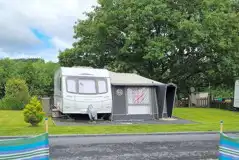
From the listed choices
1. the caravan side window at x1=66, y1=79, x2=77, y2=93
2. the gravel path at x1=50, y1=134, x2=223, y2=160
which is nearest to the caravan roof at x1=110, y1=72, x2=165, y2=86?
the caravan side window at x1=66, y1=79, x2=77, y2=93

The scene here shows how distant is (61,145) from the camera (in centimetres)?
1147

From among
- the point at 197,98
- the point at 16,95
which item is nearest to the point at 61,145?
the point at 16,95

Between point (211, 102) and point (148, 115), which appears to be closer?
point (148, 115)

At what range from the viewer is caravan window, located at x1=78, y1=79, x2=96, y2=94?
1989 centimetres

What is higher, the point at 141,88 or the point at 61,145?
the point at 141,88

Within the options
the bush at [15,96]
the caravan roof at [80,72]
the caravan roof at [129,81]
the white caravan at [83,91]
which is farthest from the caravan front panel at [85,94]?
the bush at [15,96]

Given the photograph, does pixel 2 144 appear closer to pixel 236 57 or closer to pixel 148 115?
pixel 148 115

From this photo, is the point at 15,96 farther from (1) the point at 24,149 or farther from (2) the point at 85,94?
(1) the point at 24,149

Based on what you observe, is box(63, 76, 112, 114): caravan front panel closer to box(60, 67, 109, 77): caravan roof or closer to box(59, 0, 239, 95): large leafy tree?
box(60, 67, 109, 77): caravan roof

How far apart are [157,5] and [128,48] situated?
4.76 metres

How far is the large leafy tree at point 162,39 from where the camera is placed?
95.1 feet

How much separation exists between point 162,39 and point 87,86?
1136 centimetres

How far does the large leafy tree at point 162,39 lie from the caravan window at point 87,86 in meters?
9.23


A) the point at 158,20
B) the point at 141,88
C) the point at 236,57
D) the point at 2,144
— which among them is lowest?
the point at 2,144
